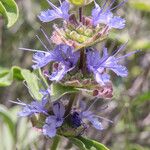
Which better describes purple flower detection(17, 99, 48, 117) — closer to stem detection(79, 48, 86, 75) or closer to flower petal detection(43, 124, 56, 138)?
flower petal detection(43, 124, 56, 138)

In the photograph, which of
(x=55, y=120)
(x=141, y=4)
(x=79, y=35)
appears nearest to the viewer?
(x=79, y=35)

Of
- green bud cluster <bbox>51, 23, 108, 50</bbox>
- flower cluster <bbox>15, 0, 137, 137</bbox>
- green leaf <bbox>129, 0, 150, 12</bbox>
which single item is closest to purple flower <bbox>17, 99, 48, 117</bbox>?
flower cluster <bbox>15, 0, 137, 137</bbox>

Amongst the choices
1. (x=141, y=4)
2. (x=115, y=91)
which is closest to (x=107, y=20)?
(x=115, y=91)

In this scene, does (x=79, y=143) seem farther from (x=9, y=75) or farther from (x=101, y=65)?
(x=9, y=75)

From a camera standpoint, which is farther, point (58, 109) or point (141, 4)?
point (141, 4)

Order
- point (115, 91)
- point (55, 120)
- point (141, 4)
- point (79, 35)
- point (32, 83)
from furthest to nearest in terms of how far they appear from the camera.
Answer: point (141, 4), point (115, 91), point (32, 83), point (55, 120), point (79, 35)

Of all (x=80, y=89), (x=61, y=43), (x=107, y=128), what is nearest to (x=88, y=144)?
(x=80, y=89)

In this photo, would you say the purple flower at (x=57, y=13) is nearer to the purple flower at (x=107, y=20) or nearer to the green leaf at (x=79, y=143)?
the purple flower at (x=107, y=20)

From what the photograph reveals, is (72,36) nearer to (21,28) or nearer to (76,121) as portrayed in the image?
(76,121)
